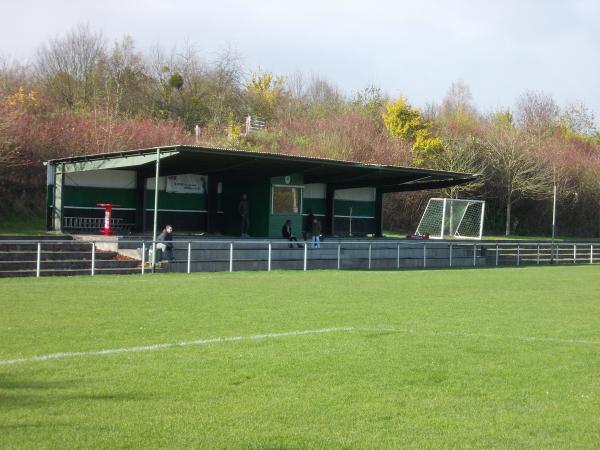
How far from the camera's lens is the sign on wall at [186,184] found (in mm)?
33062

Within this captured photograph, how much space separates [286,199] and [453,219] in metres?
11.3

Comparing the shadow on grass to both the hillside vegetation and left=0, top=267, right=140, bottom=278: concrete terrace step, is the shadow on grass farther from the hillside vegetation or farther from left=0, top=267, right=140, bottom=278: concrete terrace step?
the hillside vegetation

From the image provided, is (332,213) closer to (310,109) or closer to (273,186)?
(273,186)

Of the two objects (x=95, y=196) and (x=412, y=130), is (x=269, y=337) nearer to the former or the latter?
(x=95, y=196)

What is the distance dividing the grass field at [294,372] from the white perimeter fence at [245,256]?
600 centimetres

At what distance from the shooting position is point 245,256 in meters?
26.8

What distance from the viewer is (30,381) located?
7.86 meters

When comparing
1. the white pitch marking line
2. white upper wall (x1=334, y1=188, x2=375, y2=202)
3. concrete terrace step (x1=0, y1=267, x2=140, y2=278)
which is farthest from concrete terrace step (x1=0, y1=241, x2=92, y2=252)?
white upper wall (x1=334, y1=188, x2=375, y2=202)

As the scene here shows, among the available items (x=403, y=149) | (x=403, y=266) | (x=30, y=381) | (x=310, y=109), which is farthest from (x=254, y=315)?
(x=310, y=109)

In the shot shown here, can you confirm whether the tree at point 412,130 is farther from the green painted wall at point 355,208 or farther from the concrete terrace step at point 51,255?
the concrete terrace step at point 51,255

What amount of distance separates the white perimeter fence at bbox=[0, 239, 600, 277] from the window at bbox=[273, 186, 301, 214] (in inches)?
141

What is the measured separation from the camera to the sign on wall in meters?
33.1

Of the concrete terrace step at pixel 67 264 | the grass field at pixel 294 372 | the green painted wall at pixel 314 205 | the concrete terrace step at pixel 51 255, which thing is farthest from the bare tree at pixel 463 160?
the grass field at pixel 294 372

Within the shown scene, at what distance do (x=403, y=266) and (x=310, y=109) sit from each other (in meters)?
33.6
